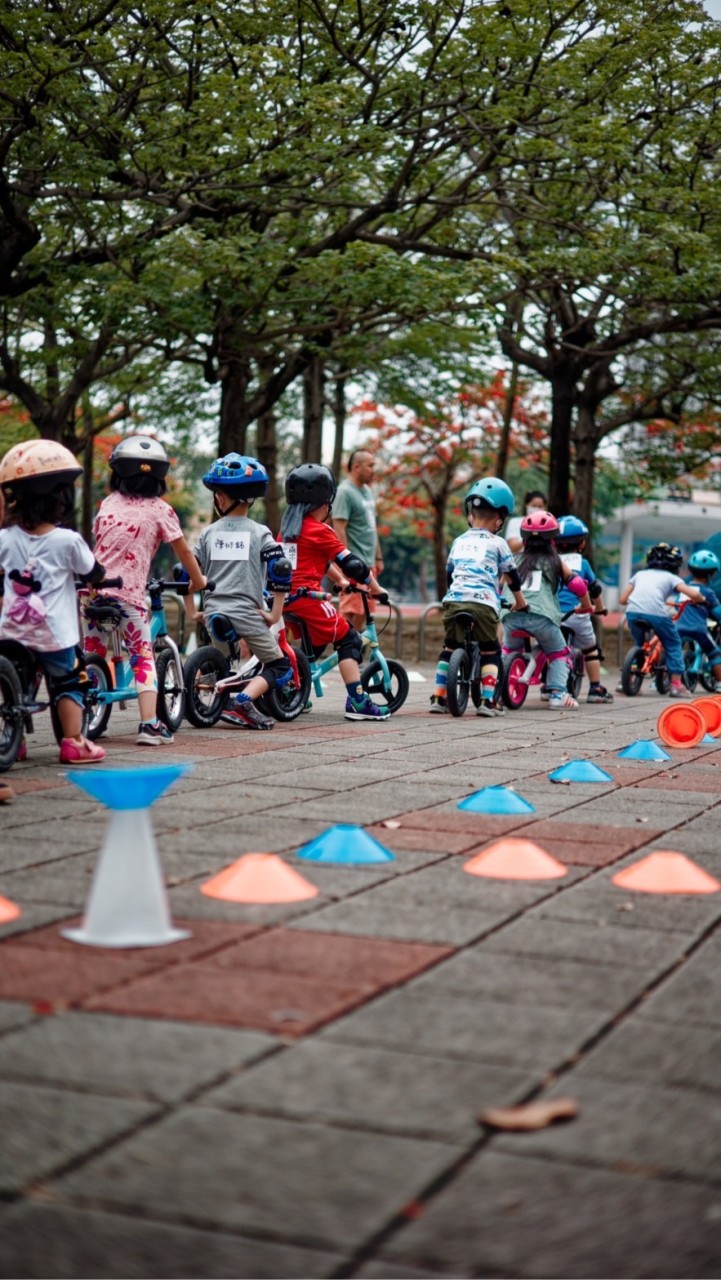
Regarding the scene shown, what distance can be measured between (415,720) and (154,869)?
7712 millimetres

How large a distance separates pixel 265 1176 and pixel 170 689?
717cm

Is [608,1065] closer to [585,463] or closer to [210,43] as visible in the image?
[210,43]

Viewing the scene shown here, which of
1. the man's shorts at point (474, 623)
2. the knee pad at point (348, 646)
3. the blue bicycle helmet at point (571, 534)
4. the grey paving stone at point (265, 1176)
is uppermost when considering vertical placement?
Result: the blue bicycle helmet at point (571, 534)

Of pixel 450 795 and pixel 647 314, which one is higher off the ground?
pixel 647 314

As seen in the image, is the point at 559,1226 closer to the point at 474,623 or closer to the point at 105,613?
the point at 105,613

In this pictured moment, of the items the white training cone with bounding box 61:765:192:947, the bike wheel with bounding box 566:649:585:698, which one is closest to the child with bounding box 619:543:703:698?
the bike wheel with bounding box 566:649:585:698

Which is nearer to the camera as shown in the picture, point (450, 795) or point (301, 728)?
point (450, 795)

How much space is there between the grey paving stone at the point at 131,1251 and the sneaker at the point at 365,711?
9027mm

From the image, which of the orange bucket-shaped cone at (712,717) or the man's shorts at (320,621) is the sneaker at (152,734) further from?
the orange bucket-shaped cone at (712,717)

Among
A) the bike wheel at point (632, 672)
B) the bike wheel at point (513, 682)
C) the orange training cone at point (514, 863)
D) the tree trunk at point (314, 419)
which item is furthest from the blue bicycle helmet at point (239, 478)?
the tree trunk at point (314, 419)

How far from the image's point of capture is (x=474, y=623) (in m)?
11.7

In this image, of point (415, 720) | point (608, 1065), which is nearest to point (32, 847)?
point (608, 1065)

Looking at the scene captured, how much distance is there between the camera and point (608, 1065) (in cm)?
316

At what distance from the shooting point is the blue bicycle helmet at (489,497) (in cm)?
1181
